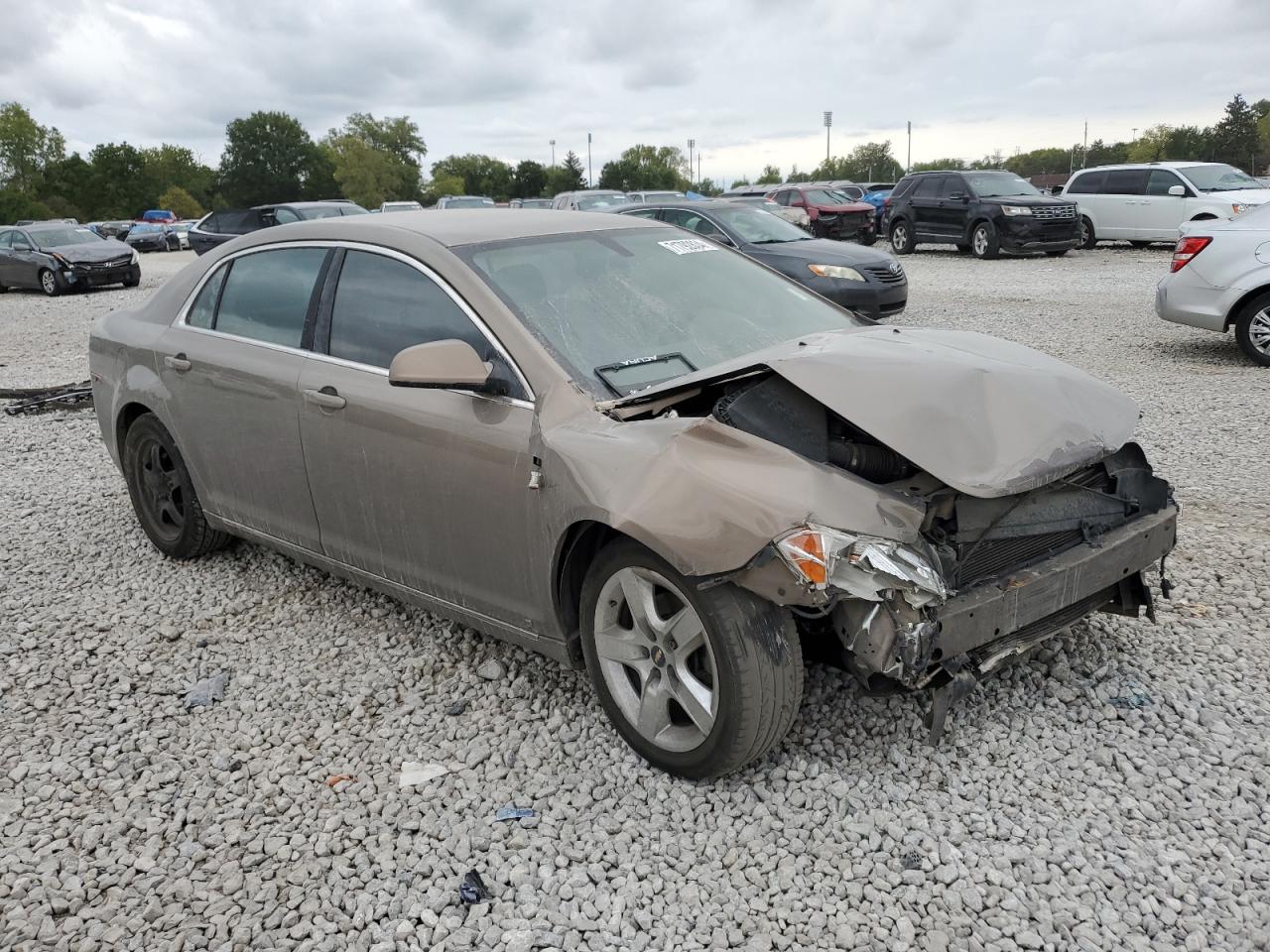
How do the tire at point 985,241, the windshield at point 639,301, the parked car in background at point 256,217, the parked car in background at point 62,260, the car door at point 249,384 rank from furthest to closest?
the parked car in background at point 62,260, the parked car in background at point 256,217, the tire at point 985,241, the car door at point 249,384, the windshield at point 639,301

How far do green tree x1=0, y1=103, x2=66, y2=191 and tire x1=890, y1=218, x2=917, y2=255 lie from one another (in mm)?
93077

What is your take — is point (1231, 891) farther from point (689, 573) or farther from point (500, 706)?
point (500, 706)

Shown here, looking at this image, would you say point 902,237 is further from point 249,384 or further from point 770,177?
point 770,177

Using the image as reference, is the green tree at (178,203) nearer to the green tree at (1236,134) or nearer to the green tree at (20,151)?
the green tree at (20,151)

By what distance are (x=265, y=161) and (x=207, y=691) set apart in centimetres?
10517

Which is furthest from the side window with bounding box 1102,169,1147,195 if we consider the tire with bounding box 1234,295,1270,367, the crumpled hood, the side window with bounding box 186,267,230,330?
the side window with bounding box 186,267,230,330

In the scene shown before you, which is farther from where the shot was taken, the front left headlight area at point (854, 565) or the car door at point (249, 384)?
the car door at point (249, 384)

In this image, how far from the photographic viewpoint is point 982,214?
2041cm

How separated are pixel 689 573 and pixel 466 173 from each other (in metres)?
115

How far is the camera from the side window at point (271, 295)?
4.26 m

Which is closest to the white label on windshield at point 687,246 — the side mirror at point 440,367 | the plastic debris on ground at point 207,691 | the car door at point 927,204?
the side mirror at point 440,367

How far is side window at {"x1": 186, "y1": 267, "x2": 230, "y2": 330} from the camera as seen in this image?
4.80 m

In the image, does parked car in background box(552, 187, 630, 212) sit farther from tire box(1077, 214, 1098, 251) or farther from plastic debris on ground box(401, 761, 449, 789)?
plastic debris on ground box(401, 761, 449, 789)

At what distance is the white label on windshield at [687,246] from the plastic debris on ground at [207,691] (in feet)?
8.12
